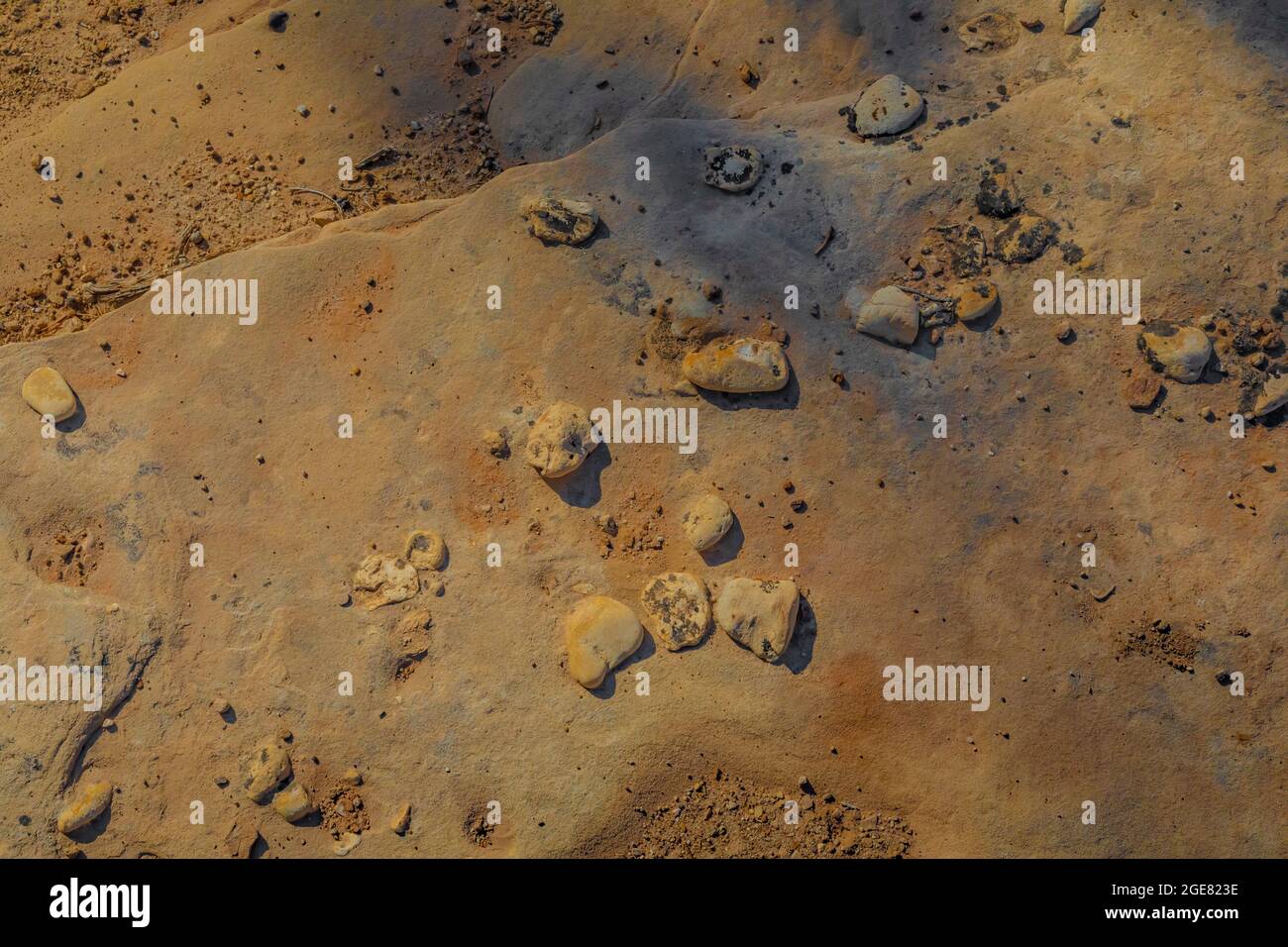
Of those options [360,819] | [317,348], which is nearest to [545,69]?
[317,348]

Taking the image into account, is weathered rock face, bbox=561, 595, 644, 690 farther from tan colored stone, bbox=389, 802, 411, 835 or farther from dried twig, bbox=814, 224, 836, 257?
dried twig, bbox=814, 224, 836, 257

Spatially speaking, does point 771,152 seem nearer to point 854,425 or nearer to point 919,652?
point 854,425

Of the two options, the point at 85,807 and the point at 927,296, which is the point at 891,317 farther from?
the point at 85,807

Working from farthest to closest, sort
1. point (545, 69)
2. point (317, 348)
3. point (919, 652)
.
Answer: point (545, 69)
point (317, 348)
point (919, 652)

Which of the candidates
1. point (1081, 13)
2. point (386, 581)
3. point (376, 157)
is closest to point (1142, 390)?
point (1081, 13)

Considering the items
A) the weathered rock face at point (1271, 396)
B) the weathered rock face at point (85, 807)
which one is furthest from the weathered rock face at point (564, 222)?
the weathered rock face at point (85, 807)

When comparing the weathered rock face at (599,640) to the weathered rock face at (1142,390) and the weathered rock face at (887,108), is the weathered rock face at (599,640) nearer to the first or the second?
the weathered rock face at (1142,390)
